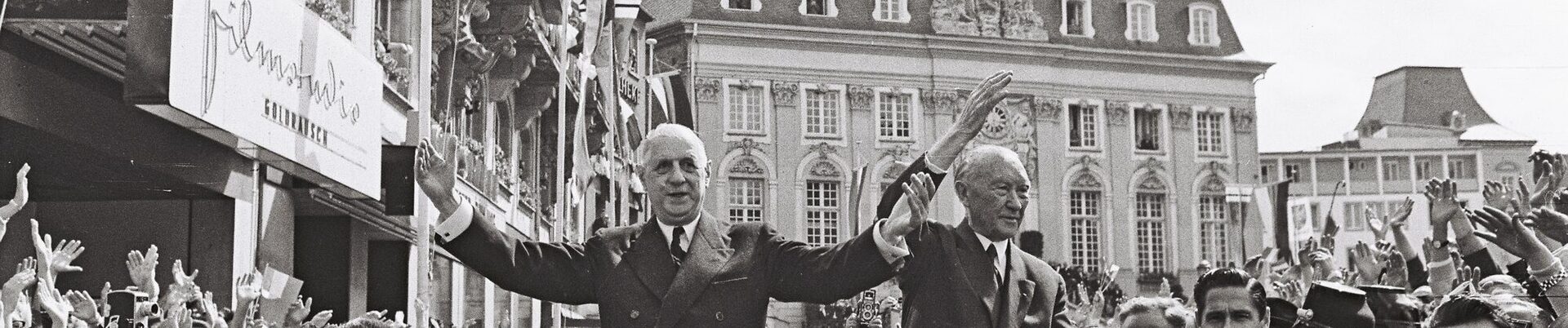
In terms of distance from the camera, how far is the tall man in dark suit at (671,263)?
248 inches

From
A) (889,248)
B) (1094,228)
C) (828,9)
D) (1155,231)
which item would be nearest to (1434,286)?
(889,248)

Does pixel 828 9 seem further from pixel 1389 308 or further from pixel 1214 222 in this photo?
pixel 1389 308

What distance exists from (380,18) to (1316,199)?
66.3 m

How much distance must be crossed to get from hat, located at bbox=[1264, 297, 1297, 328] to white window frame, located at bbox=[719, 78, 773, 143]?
50.0m

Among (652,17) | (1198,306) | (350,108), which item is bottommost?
(1198,306)

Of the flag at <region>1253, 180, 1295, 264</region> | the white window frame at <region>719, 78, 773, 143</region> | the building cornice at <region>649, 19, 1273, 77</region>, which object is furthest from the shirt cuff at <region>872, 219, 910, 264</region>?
the white window frame at <region>719, 78, 773, 143</region>

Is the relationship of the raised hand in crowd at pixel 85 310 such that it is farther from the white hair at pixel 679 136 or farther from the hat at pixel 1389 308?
the hat at pixel 1389 308

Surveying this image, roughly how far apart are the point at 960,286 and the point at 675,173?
129 cm

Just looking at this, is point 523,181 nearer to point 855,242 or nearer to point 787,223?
point 855,242

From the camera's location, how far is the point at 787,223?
59438 mm

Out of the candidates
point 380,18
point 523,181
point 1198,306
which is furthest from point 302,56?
point 523,181

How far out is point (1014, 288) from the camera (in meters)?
7.25

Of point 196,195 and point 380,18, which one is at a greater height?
point 380,18

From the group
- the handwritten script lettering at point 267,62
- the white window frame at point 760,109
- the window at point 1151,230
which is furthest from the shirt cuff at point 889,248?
the window at point 1151,230
